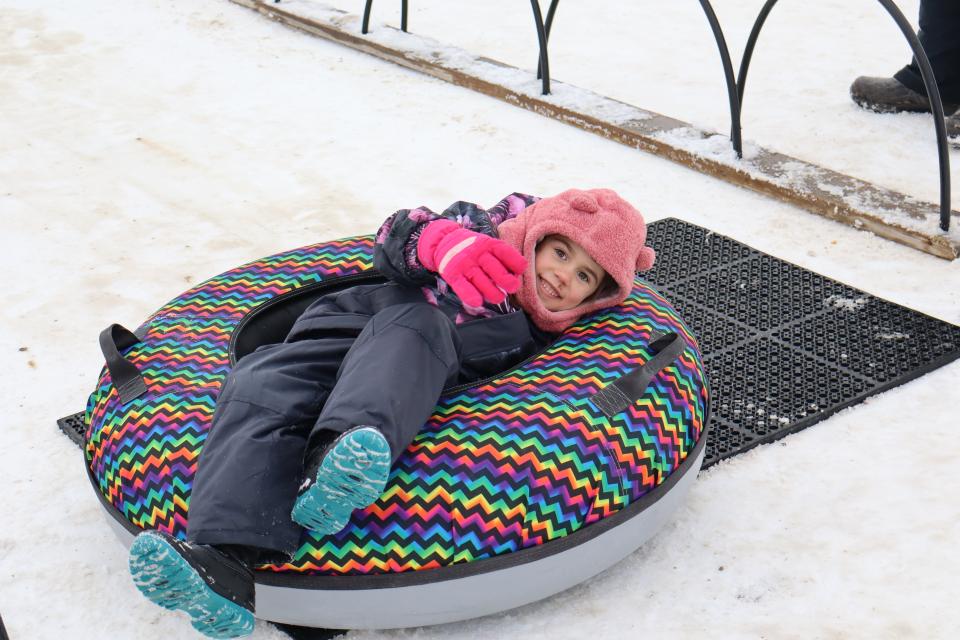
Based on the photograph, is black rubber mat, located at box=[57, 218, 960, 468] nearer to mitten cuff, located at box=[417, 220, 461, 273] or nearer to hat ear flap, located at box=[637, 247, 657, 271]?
hat ear flap, located at box=[637, 247, 657, 271]

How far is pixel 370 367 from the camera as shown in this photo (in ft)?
6.35

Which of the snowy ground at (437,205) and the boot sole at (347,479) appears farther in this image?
the snowy ground at (437,205)

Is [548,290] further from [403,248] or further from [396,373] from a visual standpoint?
[396,373]

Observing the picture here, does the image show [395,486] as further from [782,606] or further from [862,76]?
[862,76]

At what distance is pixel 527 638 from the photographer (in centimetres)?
196

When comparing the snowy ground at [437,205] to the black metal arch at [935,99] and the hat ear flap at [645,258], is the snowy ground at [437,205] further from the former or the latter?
the hat ear flap at [645,258]

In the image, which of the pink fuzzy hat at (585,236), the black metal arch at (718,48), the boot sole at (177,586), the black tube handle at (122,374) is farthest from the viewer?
the black metal arch at (718,48)

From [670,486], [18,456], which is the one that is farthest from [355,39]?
[670,486]

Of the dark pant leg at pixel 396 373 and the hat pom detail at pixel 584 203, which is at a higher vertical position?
the hat pom detail at pixel 584 203

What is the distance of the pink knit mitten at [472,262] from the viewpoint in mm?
2088

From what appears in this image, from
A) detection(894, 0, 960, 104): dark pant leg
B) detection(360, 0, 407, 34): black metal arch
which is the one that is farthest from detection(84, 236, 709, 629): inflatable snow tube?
detection(360, 0, 407, 34): black metal arch

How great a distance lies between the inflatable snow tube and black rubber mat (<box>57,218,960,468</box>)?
1.12 feet

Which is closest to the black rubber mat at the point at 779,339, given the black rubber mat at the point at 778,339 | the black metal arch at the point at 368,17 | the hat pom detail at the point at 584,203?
the black rubber mat at the point at 778,339

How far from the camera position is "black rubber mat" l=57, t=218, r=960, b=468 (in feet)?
8.49
